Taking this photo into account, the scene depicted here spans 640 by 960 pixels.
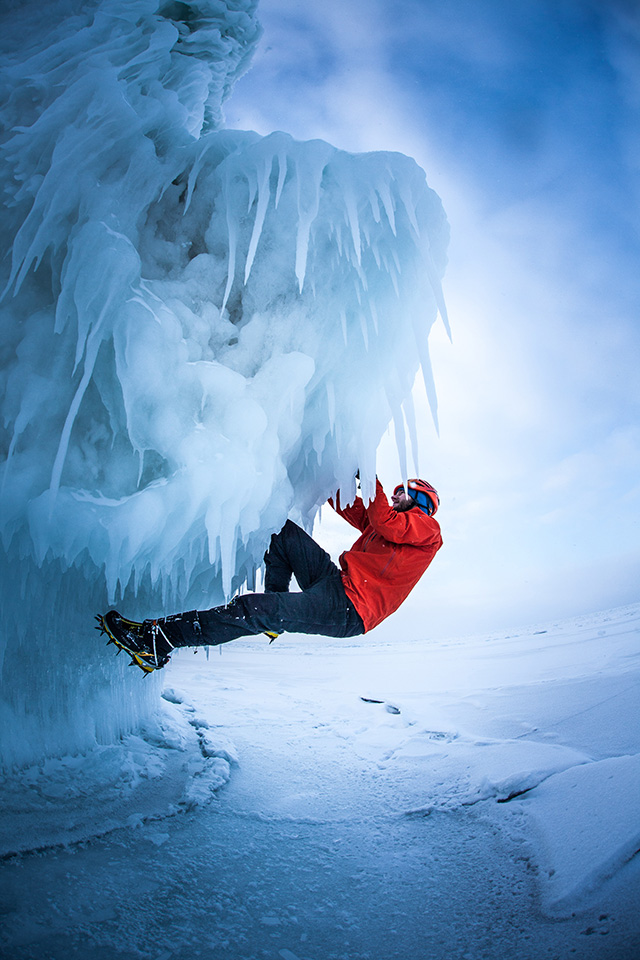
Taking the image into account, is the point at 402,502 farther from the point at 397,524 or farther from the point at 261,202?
the point at 261,202

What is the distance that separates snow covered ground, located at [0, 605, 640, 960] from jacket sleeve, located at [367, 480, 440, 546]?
1.39 metres

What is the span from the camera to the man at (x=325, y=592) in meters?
2.34

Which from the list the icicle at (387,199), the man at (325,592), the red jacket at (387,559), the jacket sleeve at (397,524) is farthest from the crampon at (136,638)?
the icicle at (387,199)

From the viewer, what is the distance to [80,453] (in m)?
2.41

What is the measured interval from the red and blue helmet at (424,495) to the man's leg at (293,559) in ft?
2.12

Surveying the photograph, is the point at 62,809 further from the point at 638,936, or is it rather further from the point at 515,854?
the point at 638,936

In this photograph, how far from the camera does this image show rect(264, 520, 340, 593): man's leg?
2854 millimetres

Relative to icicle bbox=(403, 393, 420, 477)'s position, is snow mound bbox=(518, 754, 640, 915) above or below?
below

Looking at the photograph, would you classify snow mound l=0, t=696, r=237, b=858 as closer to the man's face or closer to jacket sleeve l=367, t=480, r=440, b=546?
jacket sleeve l=367, t=480, r=440, b=546

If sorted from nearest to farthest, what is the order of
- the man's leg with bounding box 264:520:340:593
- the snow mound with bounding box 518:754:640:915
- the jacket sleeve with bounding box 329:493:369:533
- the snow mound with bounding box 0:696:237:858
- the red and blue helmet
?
the snow mound with bounding box 518:754:640:915 → the snow mound with bounding box 0:696:237:858 → the red and blue helmet → the man's leg with bounding box 264:520:340:593 → the jacket sleeve with bounding box 329:493:369:533

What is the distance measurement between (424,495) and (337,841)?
5.82ft

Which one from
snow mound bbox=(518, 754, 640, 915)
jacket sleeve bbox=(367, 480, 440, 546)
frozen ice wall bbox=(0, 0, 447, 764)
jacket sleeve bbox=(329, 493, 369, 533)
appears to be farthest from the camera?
jacket sleeve bbox=(329, 493, 369, 533)

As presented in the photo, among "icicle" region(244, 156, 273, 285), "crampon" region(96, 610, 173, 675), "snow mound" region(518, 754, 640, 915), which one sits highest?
"icicle" region(244, 156, 273, 285)

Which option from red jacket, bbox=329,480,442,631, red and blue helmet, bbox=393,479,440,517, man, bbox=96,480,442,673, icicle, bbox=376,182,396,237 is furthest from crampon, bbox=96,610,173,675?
icicle, bbox=376,182,396,237
